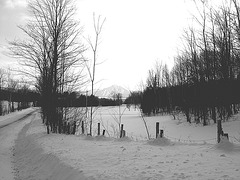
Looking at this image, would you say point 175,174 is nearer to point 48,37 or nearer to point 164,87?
point 48,37

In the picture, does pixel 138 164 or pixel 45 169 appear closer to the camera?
pixel 138 164

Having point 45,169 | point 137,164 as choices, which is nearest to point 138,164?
point 137,164

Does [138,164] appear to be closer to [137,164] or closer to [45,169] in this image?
[137,164]

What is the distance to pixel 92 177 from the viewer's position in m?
4.95

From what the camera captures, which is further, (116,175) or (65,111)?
(65,111)

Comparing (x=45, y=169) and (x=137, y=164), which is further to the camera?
(x=45, y=169)

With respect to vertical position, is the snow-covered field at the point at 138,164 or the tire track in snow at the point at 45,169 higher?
the snow-covered field at the point at 138,164

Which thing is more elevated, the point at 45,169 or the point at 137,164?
the point at 137,164

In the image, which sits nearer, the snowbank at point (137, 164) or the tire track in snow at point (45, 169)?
the snowbank at point (137, 164)

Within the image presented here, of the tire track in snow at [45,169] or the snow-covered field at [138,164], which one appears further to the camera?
the tire track in snow at [45,169]

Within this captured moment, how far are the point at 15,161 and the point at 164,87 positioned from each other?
42.9 metres

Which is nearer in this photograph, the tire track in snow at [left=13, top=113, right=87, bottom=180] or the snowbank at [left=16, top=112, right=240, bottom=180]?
the snowbank at [left=16, top=112, right=240, bottom=180]

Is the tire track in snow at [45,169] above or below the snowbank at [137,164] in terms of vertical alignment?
below

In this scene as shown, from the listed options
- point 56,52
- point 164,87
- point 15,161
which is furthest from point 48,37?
point 164,87
